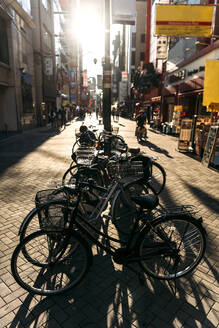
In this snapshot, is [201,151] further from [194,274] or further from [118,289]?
[118,289]

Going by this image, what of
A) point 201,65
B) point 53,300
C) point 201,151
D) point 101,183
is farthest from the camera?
point 201,65

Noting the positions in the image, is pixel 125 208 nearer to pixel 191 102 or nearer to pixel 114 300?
pixel 114 300

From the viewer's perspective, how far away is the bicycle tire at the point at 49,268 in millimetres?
2863

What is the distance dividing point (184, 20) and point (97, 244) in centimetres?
1320

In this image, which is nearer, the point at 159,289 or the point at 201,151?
the point at 159,289

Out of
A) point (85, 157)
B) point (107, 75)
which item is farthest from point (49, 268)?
point (107, 75)

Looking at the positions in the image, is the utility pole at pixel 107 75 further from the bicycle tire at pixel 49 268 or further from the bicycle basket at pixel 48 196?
the bicycle tire at pixel 49 268

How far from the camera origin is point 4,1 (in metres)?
17.9

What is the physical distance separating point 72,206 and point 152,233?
105 cm

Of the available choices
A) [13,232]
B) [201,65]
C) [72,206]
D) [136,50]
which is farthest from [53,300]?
[136,50]

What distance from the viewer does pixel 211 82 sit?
10.1 meters

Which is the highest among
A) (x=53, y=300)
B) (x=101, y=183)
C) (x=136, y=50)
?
(x=136, y=50)

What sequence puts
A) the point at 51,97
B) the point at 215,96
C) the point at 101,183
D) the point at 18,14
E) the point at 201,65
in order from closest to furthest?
1. the point at 101,183
2. the point at 215,96
3. the point at 201,65
4. the point at 18,14
5. the point at 51,97

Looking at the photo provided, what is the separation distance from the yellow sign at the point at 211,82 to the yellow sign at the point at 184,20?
3.76 meters
